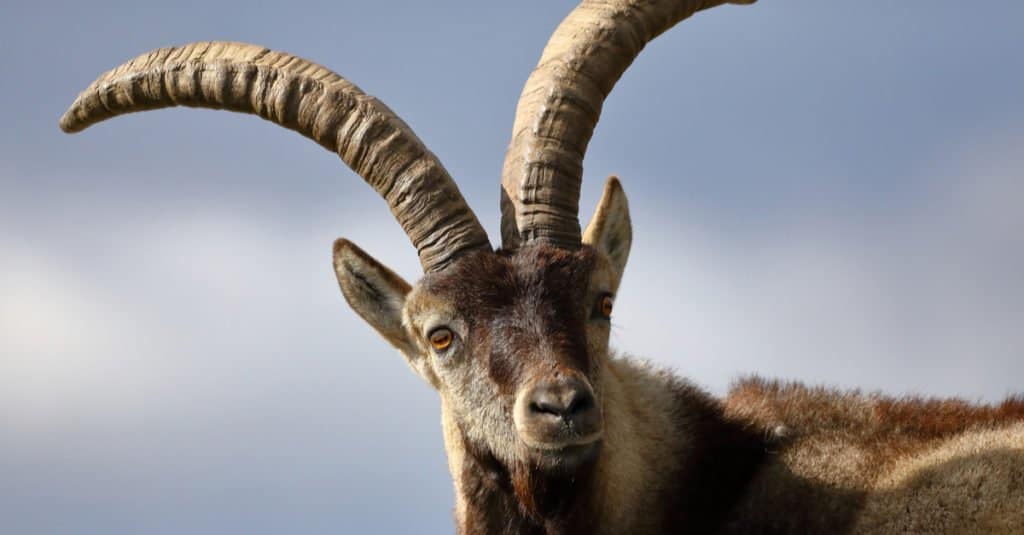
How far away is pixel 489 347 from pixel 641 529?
6.24 feet

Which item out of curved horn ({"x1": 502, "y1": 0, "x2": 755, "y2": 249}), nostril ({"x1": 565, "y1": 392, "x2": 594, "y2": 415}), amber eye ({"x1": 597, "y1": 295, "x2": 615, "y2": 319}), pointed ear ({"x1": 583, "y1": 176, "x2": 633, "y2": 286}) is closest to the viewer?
A: nostril ({"x1": 565, "y1": 392, "x2": 594, "y2": 415})

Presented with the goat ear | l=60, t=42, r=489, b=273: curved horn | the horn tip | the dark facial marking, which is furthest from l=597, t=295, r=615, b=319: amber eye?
the horn tip

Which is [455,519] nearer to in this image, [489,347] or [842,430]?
[489,347]

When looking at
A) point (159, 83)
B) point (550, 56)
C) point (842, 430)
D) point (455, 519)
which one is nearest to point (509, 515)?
point (455, 519)

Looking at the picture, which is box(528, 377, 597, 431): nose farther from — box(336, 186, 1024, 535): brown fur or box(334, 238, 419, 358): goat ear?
box(334, 238, 419, 358): goat ear

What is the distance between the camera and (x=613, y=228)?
12891 mm

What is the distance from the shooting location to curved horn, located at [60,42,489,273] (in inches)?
487

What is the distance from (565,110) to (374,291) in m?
2.18

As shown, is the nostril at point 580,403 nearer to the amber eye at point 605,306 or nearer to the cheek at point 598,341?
the cheek at point 598,341

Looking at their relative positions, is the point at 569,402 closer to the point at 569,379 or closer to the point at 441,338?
the point at 569,379

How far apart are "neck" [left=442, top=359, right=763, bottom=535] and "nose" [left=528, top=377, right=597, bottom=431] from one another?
527 mm

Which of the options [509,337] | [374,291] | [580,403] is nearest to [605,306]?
[509,337]

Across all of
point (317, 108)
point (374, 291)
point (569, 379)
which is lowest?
point (569, 379)

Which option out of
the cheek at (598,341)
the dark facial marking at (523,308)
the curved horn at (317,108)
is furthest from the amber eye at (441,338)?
the cheek at (598,341)
